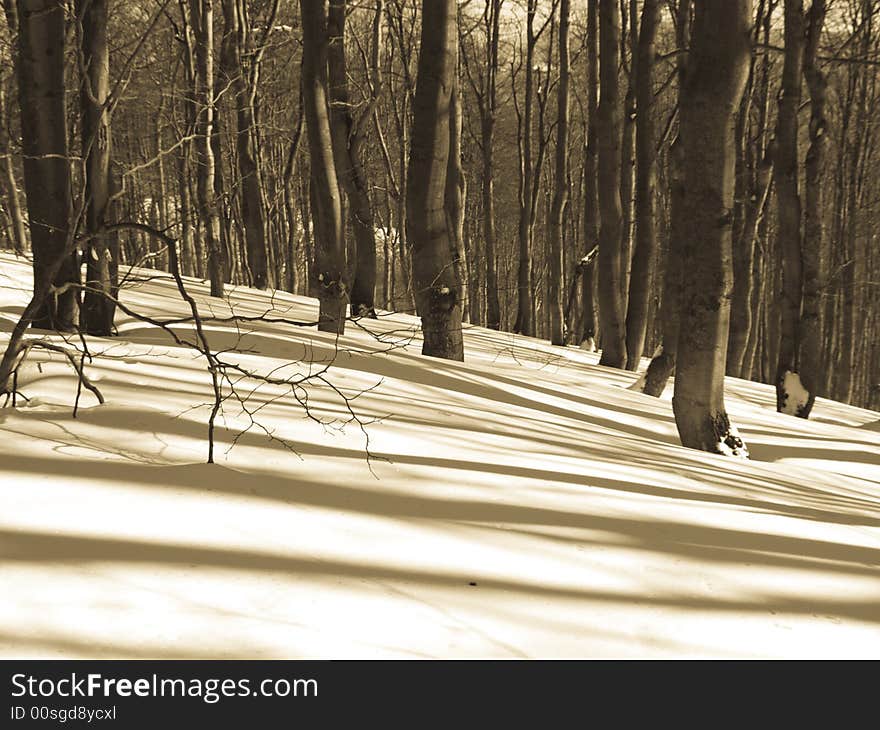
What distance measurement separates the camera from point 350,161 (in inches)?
415

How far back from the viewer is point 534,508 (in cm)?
278

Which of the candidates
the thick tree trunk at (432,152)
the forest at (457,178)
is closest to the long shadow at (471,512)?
the forest at (457,178)

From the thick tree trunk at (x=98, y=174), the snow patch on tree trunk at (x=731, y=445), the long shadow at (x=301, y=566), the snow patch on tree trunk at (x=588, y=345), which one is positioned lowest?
the snow patch on tree trunk at (x=731, y=445)

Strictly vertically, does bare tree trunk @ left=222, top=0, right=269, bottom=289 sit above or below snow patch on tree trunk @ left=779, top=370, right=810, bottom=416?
above

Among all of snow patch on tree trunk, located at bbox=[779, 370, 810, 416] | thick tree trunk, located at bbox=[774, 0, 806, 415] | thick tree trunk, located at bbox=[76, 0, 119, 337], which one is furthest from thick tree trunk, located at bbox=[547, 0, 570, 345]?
thick tree trunk, located at bbox=[76, 0, 119, 337]

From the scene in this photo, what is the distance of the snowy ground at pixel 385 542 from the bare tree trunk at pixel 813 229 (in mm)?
6029

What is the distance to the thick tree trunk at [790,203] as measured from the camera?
9.41 m

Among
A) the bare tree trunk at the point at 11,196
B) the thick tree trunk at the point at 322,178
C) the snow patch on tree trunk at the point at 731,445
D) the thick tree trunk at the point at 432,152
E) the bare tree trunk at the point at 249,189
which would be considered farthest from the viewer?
the bare tree trunk at the point at 249,189

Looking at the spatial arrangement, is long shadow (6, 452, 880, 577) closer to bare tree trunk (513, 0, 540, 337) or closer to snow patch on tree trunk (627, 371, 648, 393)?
snow patch on tree trunk (627, 371, 648, 393)

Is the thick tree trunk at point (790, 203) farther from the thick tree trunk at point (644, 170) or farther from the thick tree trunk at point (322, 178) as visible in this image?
the thick tree trunk at point (322, 178)

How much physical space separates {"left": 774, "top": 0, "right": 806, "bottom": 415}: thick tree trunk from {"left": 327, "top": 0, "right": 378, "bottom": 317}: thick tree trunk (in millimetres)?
5168

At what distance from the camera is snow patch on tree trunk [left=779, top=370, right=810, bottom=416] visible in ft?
31.9
